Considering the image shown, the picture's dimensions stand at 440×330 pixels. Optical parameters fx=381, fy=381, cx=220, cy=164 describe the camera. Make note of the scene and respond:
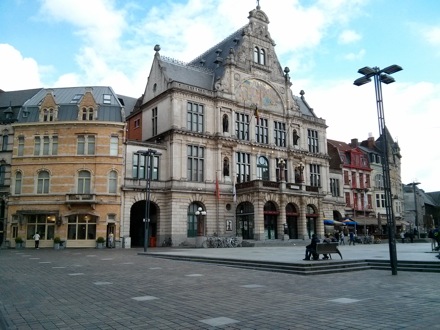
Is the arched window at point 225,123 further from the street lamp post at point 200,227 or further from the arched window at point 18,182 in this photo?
the arched window at point 18,182

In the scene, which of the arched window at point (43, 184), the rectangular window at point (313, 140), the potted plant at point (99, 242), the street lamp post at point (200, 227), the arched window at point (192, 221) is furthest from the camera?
the rectangular window at point (313, 140)

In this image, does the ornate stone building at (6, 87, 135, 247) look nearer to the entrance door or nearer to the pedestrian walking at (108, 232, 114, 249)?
the pedestrian walking at (108, 232, 114, 249)

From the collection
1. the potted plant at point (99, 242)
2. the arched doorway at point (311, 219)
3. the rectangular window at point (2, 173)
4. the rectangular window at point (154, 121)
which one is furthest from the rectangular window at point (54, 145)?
the arched doorway at point (311, 219)

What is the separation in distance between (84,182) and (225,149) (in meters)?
17.1

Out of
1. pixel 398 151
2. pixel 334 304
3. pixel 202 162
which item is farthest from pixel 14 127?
pixel 398 151

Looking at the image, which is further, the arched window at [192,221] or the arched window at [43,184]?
the arched window at [192,221]

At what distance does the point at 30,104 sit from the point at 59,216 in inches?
542

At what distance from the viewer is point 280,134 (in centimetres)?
5412

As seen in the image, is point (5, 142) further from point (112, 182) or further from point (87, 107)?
point (112, 182)

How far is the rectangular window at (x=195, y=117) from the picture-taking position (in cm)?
4566

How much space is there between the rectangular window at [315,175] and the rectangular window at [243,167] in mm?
12776

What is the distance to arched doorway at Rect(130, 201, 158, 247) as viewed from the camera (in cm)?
4525

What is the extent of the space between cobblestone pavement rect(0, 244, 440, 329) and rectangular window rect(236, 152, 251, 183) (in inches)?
1298

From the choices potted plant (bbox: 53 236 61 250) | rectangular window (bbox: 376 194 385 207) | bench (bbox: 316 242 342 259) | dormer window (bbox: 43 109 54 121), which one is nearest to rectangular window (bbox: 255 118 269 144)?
dormer window (bbox: 43 109 54 121)
